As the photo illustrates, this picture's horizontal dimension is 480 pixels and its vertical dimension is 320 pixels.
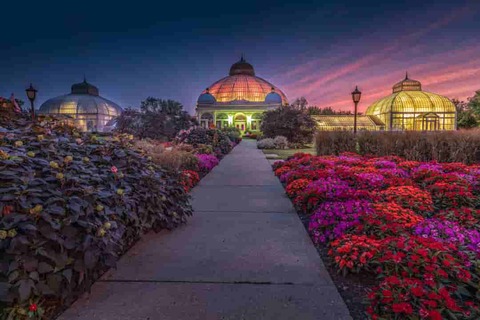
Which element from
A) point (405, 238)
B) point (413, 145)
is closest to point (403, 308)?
point (405, 238)

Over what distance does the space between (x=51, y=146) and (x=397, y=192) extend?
490cm

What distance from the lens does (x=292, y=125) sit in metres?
23.5

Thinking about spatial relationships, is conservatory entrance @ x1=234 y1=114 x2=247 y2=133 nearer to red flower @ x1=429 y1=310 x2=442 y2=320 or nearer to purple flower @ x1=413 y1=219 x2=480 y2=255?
purple flower @ x1=413 y1=219 x2=480 y2=255

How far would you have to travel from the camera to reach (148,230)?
4109 millimetres

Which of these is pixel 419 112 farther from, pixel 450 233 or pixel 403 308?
pixel 403 308

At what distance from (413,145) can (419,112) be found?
4042 cm

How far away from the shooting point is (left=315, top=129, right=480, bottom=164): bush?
9469 millimetres

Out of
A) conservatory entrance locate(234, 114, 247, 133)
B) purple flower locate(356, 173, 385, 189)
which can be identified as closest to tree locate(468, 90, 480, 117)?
conservatory entrance locate(234, 114, 247, 133)

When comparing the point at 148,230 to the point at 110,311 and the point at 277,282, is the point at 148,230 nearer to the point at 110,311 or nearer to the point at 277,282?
the point at 110,311

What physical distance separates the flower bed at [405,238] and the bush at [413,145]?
12.4 feet

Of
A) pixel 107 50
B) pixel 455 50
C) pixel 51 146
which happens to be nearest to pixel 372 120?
pixel 455 50

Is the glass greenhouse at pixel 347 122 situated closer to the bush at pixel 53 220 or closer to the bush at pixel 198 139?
the bush at pixel 198 139

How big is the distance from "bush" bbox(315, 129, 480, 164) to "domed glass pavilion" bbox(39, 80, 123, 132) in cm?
5154

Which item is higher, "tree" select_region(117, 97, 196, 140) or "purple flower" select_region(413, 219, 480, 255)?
"tree" select_region(117, 97, 196, 140)
